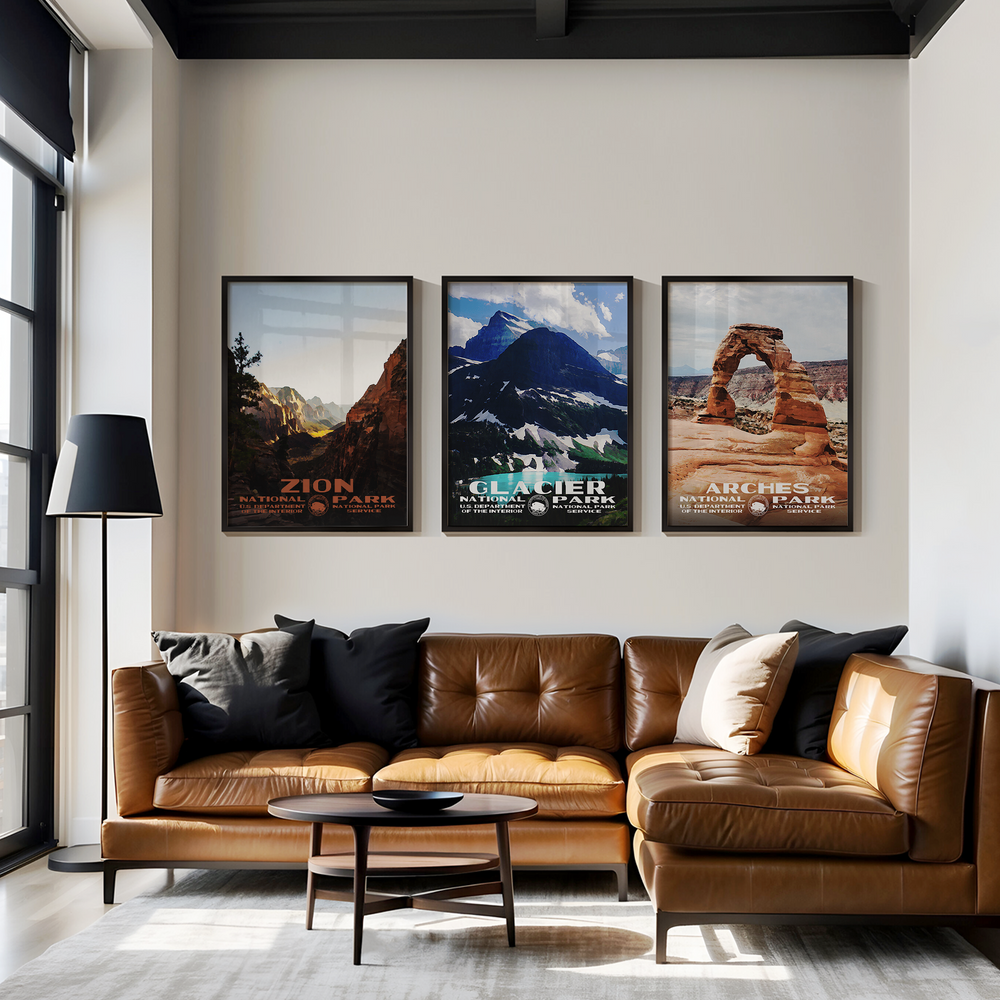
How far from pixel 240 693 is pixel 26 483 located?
1271 mm

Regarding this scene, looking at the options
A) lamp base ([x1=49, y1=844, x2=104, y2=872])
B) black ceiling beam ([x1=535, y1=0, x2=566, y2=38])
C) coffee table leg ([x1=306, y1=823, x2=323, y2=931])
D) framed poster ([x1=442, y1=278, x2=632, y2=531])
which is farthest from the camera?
framed poster ([x1=442, y1=278, x2=632, y2=531])

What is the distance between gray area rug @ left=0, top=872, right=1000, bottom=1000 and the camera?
2484 millimetres

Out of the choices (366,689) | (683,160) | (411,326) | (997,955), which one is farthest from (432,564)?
(997,955)

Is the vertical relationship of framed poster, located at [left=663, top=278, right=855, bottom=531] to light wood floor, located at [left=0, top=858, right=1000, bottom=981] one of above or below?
above

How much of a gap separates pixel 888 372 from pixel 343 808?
292 cm

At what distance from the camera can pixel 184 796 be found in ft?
10.4

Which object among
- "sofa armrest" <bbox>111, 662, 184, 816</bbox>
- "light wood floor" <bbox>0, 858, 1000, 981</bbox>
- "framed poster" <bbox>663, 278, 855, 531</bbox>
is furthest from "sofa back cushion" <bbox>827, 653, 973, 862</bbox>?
"sofa armrest" <bbox>111, 662, 184, 816</bbox>

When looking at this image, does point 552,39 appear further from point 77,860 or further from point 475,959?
point 77,860

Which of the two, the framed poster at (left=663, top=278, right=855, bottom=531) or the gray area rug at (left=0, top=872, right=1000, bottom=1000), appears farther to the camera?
the framed poster at (left=663, top=278, right=855, bottom=531)

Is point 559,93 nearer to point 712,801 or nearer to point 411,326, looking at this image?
point 411,326

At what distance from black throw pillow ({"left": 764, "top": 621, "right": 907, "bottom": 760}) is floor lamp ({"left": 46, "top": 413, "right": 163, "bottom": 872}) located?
2.36 m

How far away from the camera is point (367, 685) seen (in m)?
3.63

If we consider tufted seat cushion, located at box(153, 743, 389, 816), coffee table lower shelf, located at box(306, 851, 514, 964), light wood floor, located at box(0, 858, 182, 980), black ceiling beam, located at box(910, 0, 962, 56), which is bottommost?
light wood floor, located at box(0, 858, 182, 980)

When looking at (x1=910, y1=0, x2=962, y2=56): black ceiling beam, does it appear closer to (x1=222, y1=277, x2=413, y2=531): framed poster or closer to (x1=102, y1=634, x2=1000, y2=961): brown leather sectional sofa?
(x1=222, y1=277, x2=413, y2=531): framed poster
